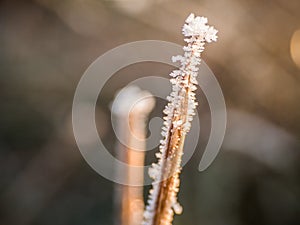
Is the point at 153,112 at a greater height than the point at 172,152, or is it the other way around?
the point at 153,112

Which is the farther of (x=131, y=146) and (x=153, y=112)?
(x=153, y=112)

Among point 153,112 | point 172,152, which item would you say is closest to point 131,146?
point 172,152

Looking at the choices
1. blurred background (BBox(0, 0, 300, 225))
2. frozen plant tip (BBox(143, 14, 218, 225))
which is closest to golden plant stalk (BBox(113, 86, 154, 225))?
frozen plant tip (BBox(143, 14, 218, 225))

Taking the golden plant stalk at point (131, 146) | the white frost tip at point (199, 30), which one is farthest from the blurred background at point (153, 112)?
the white frost tip at point (199, 30)

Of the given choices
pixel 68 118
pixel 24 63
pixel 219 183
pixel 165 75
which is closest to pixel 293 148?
pixel 219 183

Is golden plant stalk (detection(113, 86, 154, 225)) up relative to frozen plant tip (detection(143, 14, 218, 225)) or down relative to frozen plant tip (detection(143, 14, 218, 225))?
up

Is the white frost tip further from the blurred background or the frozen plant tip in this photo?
the blurred background

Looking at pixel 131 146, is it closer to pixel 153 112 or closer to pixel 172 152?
pixel 172 152

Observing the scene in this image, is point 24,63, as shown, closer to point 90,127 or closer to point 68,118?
point 68,118
